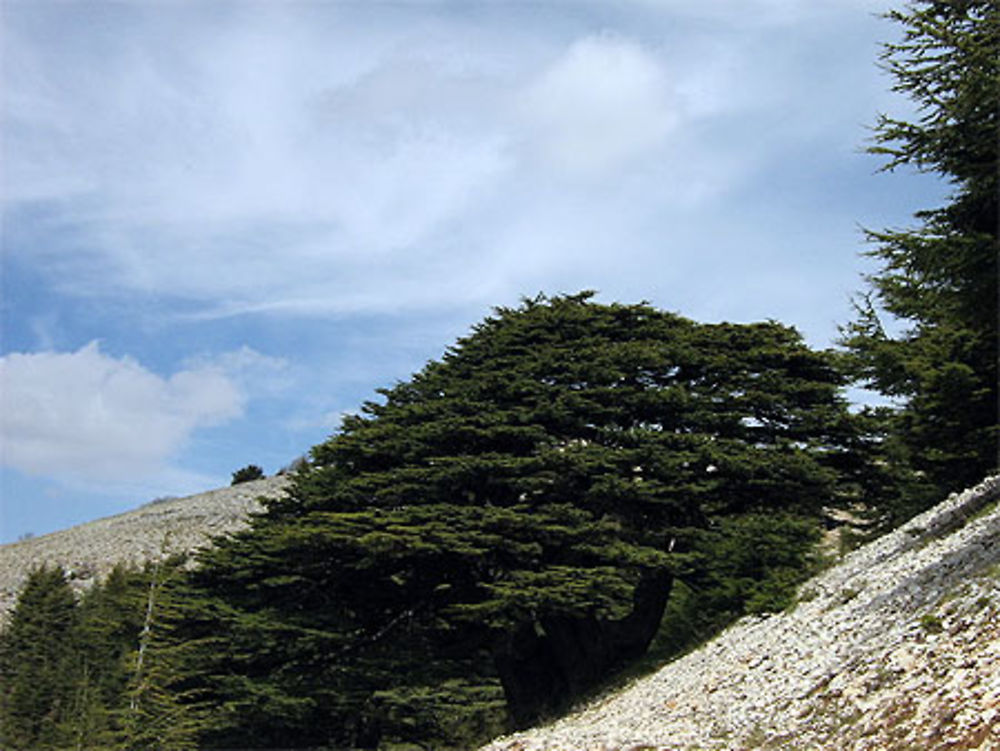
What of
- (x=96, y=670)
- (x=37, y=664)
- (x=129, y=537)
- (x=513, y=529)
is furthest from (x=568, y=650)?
(x=129, y=537)

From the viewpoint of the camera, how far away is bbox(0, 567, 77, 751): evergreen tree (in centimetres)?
3588

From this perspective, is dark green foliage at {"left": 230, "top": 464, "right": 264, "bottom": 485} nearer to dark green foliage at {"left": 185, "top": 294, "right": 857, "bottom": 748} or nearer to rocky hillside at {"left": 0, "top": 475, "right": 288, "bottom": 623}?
rocky hillside at {"left": 0, "top": 475, "right": 288, "bottom": 623}

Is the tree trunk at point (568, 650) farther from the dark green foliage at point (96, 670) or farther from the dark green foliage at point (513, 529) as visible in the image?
the dark green foliage at point (96, 670)

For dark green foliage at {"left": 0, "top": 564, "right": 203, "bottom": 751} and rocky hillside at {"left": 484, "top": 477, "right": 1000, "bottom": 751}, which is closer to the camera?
rocky hillside at {"left": 484, "top": 477, "right": 1000, "bottom": 751}

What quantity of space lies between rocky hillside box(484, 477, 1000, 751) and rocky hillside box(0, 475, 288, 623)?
5483 cm

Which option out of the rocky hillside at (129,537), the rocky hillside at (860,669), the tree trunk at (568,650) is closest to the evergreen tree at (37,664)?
the rocky hillside at (129,537)

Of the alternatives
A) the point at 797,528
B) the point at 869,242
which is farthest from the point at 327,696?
the point at 869,242

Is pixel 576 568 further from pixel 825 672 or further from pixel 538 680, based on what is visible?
pixel 825 672

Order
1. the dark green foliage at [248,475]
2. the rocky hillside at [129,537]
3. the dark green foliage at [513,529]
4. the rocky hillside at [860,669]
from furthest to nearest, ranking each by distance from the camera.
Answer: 1. the dark green foliage at [248,475]
2. the rocky hillside at [129,537]
3. the dark green foliage at [513,529]
4. the rocky hillside at [860,669]

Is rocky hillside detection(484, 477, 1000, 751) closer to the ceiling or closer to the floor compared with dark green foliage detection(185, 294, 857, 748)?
closer to the floor

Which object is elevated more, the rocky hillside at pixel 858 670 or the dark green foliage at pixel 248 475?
the dark green foliage at pixel 248 475

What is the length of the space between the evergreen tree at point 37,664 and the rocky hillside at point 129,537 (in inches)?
527

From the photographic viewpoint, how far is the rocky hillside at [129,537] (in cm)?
6788

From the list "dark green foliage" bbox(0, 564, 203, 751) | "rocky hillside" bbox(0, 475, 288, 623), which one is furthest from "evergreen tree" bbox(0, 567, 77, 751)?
"rocky hillside" bbox(0, 475, 288, 623)
